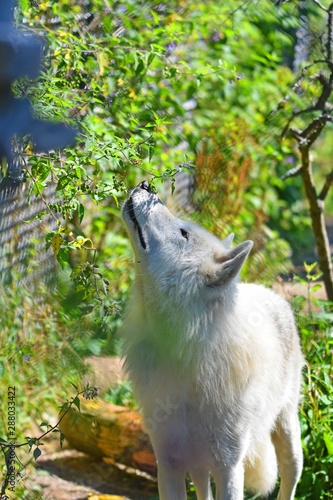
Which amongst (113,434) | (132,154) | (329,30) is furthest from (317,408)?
(329,30)

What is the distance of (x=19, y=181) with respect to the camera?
3.69 meters

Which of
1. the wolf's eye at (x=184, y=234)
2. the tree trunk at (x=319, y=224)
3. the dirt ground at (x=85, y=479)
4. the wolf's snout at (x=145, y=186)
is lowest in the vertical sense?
the dirt ground at (x=85, y=479)

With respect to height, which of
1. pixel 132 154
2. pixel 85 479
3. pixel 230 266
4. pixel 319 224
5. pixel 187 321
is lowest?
pixel 85 479

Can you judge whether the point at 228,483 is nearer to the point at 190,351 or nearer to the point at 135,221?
the point at 190,351

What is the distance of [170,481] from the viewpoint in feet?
12.4

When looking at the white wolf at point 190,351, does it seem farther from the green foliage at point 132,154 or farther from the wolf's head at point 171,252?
the green foliage at point 132,154

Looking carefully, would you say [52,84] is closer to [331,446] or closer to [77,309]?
[77,309]

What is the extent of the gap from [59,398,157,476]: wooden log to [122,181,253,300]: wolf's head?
177cm

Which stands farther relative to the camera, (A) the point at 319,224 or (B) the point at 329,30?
(A) the point at 319,224

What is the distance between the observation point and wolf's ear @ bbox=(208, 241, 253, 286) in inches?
134

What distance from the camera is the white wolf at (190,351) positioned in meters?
3.54

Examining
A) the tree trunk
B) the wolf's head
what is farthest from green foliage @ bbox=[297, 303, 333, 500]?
the wolf's head

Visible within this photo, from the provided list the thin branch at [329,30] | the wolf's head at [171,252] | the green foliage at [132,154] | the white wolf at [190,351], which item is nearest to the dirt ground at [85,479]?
the green foliage at [132,154]

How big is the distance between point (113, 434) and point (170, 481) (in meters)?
1.38
